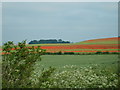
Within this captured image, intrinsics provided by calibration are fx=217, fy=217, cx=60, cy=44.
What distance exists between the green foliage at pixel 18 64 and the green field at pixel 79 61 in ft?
1.13

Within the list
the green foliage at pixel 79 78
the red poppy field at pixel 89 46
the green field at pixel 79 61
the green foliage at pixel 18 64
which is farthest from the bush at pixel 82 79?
the red poppy field at pixel 89 46

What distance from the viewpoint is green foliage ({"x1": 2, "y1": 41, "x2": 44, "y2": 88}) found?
3.47 m

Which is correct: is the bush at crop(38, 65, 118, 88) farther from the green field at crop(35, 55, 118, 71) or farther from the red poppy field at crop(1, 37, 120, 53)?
the red poppy field at crop(1, 37, 120, 53)

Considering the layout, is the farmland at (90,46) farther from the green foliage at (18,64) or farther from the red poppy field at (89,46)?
the green foliage at (18,64)

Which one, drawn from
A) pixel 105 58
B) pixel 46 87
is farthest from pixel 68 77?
pixel 105 58

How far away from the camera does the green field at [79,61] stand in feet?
12.7

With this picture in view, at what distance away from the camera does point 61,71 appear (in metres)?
3.74

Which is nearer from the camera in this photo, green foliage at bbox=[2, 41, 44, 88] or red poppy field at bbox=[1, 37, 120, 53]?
green foliage at bbox=[2, 41, 44, 88]

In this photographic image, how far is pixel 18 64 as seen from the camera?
11.6 feet

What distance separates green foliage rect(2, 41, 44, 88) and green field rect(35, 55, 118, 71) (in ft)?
1.13

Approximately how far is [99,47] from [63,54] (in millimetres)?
986

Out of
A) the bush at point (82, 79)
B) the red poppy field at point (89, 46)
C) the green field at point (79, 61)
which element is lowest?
the bush at point (82, 79)

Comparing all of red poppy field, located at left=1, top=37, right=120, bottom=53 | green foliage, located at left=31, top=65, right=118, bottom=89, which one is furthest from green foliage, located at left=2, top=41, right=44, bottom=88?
red poppy field, located at left=1, top=37, right=120, bottom=53

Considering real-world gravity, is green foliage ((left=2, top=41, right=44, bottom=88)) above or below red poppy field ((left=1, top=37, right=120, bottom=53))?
below
